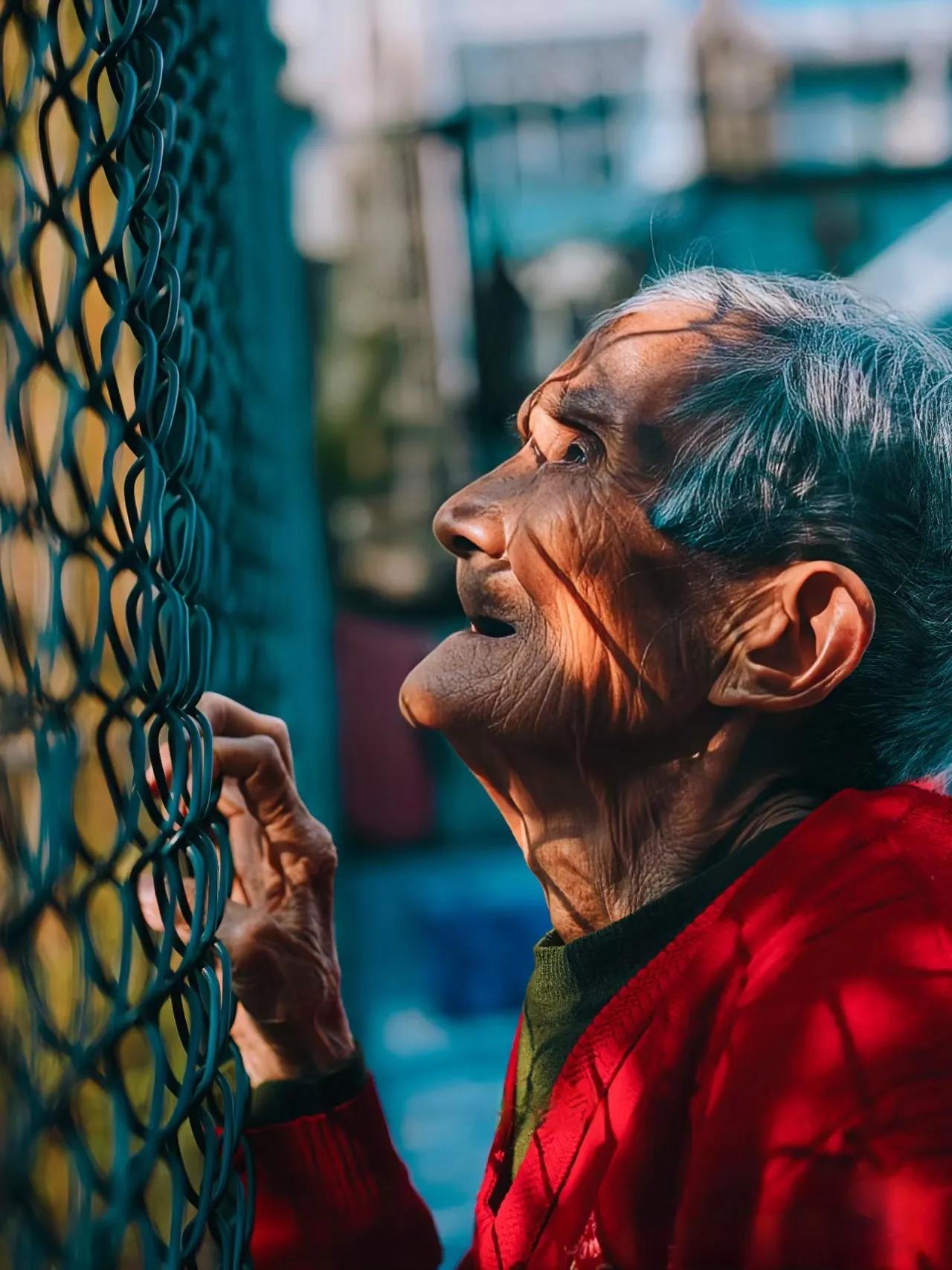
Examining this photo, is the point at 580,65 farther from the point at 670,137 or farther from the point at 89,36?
the point at 89,36

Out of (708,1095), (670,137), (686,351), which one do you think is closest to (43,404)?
(686,351)

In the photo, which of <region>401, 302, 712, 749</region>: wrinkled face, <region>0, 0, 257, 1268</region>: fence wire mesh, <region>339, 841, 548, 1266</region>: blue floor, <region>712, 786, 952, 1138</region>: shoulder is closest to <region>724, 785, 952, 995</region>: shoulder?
<region>712, 786, 952, 1138</region>: shoulder

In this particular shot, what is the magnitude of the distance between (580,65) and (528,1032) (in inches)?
183

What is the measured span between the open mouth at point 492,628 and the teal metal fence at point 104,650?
23 cm

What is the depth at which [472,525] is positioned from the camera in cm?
107

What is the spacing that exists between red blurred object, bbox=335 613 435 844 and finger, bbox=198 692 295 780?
1.15 meters

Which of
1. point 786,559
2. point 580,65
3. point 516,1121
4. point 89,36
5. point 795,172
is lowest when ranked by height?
point 516,1121

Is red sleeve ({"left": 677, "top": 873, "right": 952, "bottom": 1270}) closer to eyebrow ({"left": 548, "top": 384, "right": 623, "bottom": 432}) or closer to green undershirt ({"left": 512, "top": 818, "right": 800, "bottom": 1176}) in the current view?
green undershirt ({"left": 512, "top": 818, "right": 800, "bottom": 1176})

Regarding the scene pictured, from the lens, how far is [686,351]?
1.04 meters

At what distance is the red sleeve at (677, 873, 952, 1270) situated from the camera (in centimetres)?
78

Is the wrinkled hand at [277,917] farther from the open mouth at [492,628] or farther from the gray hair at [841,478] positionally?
the gray hair at [841,478]

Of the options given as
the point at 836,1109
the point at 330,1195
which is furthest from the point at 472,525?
the point at 330,1195

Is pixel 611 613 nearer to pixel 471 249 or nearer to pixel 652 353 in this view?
pixel 652 353

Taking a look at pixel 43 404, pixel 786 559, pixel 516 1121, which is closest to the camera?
pixel 786 559
